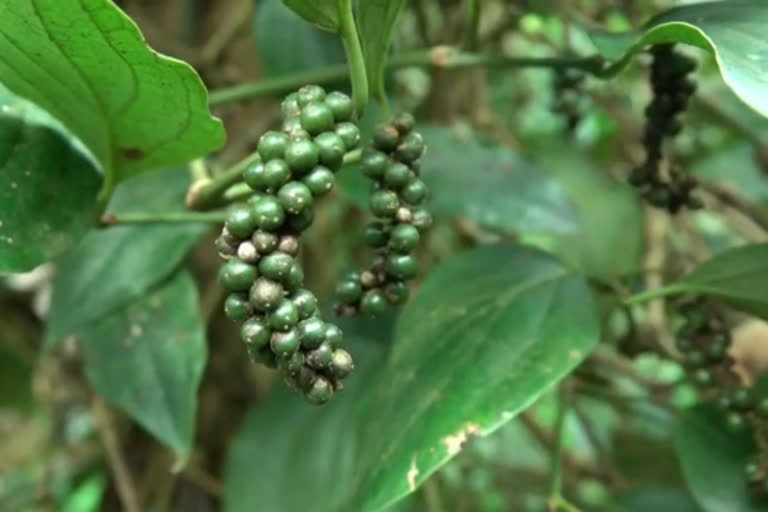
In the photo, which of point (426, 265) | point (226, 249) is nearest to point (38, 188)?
point (226, 249)

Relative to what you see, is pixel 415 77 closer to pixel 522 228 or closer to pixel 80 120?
pixel 522 228

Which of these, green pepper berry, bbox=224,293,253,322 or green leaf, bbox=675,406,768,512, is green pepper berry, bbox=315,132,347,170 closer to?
green pepper berry, bbox=224,293,253,322

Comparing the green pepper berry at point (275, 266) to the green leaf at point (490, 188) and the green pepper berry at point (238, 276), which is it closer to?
the green pepper berry at point (238, 276)

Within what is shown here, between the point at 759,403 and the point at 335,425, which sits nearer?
the point at 759,403

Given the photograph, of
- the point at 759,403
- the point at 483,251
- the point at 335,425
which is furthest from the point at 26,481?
the point at 759,403

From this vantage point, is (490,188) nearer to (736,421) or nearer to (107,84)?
(736,421)

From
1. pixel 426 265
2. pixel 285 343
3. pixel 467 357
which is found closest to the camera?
pixel 285 343
